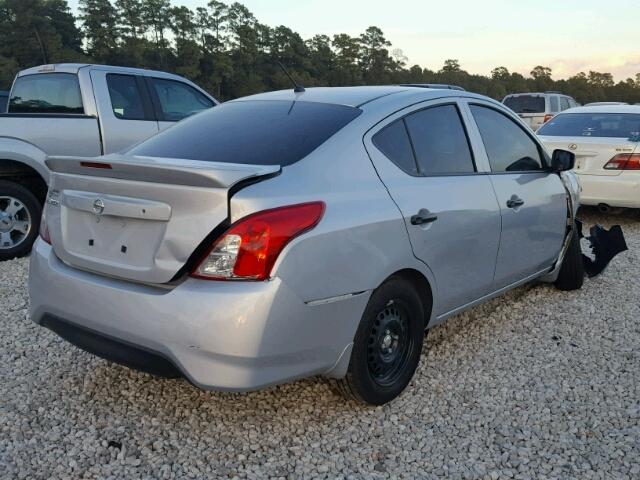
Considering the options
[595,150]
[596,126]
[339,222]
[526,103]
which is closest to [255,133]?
[339,222]

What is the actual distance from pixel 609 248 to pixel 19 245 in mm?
5640

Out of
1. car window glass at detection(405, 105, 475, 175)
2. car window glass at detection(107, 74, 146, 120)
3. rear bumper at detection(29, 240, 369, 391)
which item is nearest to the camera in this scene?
rear bumper at detection(29, 240, 369, 391)

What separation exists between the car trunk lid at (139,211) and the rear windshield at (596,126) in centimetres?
674

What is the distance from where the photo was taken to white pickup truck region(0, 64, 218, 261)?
19.2 ft

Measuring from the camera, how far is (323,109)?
126 inches

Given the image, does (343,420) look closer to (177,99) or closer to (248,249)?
(248,249)

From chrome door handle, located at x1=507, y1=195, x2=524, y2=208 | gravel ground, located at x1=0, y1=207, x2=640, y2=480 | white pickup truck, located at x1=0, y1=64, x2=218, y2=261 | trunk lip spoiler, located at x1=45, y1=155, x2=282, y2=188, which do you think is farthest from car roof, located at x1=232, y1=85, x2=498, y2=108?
white pickup truck, located at x1=0, y1=64, x2=218, y2=261

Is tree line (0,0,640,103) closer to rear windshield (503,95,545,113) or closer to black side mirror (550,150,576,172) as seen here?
rear windshield (503,95,545,113)

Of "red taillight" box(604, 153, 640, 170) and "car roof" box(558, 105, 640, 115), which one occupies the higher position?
"car roof" box(558, 105, 640, 115)

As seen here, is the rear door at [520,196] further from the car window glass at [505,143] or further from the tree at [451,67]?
the tree at [451,67]

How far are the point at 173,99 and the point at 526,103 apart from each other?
14905 millimetres

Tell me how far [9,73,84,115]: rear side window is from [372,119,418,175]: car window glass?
4379 millimetres

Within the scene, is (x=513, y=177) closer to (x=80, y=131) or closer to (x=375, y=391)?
(x=375, y=391)

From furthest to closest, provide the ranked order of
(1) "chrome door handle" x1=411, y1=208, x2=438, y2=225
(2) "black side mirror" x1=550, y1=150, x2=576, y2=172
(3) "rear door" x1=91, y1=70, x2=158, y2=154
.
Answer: (3) "rear door" x1=91, y1=70, x2=158, y2=154, (2) "black side mirror" x1=550, y1=150, x2=576, y2=172, (1) "chrome door handle" x1=411, y1=208, x2=438, y2=225
